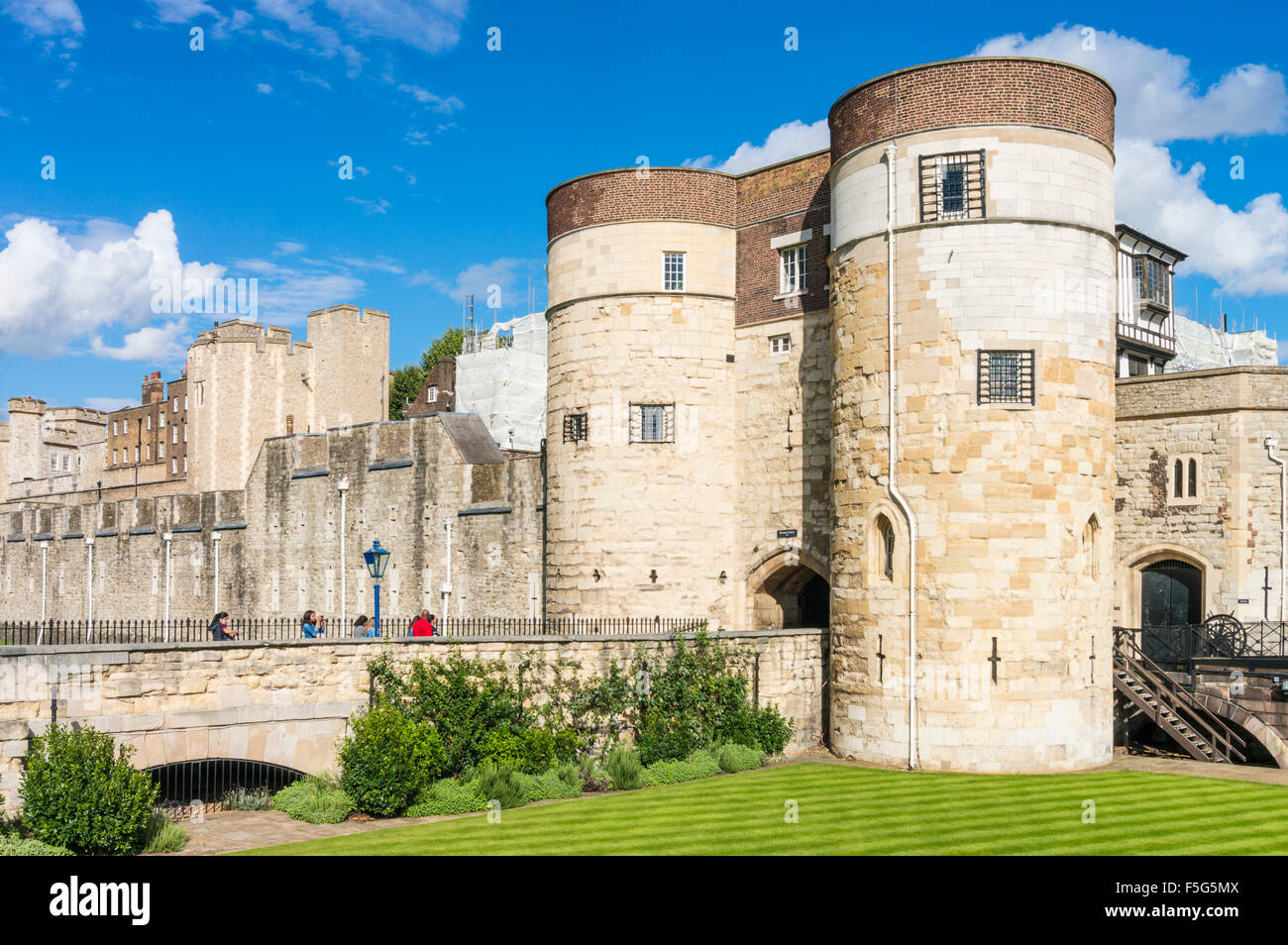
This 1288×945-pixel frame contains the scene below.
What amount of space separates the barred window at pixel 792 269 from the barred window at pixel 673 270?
2.45m

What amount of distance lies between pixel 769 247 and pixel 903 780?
549 inches

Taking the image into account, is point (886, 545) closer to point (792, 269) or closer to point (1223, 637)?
point (792, 269)

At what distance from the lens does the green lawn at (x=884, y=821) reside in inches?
622

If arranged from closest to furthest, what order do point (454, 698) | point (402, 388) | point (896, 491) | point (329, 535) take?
point (454, 698) → point (896, 491) → point (329, 535) → point (402, 388)

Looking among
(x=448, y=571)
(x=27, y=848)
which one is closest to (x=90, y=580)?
(x=448, y=571)

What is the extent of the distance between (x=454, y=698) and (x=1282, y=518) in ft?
66.5

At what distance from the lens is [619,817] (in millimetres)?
17969

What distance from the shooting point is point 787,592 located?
30250 millimetres

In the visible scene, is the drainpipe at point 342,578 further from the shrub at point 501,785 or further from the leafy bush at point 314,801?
the leafy bush at point 314,801

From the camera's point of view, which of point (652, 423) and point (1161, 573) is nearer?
point (652, 423)

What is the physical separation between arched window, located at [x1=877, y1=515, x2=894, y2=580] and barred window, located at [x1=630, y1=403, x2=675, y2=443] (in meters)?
6.67

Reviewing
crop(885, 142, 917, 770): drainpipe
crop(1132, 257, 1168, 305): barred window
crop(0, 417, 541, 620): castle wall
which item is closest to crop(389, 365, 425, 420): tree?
crop(0, 417, 541, 620): castle wall

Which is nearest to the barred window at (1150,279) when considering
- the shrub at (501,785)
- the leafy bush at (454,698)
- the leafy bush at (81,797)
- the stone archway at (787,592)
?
the stone archway at (787,592)
